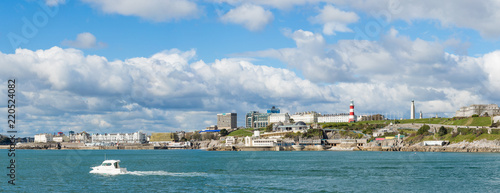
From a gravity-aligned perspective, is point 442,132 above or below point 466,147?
above

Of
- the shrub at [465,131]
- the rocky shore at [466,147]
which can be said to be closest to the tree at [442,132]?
the shrub at [465,131]

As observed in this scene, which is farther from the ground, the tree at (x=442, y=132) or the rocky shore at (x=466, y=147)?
the tree at (x=442, y=132)

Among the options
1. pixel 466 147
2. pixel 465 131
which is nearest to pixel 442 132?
pixel 465 131

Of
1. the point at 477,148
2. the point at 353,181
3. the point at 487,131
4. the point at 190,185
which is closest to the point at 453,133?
the point at 487,131

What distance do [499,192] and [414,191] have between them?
8554mm

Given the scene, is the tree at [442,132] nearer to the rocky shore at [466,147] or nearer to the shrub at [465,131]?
the shrub at [465,131]

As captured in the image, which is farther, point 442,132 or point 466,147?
point 442,132

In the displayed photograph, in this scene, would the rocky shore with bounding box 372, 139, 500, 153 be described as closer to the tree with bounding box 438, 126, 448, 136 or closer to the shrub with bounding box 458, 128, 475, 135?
the tree with bounding box 438, 126, 448, 136

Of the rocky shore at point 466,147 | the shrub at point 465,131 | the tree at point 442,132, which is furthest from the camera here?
the tree at point 442,132

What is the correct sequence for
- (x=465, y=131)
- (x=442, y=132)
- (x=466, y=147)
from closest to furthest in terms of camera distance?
(x=466, y=147)
(x=465, y=131)
(x=442, y=132)

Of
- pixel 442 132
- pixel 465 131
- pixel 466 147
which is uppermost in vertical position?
pixel 465 131

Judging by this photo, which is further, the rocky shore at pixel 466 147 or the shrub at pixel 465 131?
the shrub at pixel 465 131

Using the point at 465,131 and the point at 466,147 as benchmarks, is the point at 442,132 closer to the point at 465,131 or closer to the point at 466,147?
the point at 465,131

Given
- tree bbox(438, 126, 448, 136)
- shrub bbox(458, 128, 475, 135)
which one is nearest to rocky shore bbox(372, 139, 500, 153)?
tree bbox(438, 126, 448, 136)
